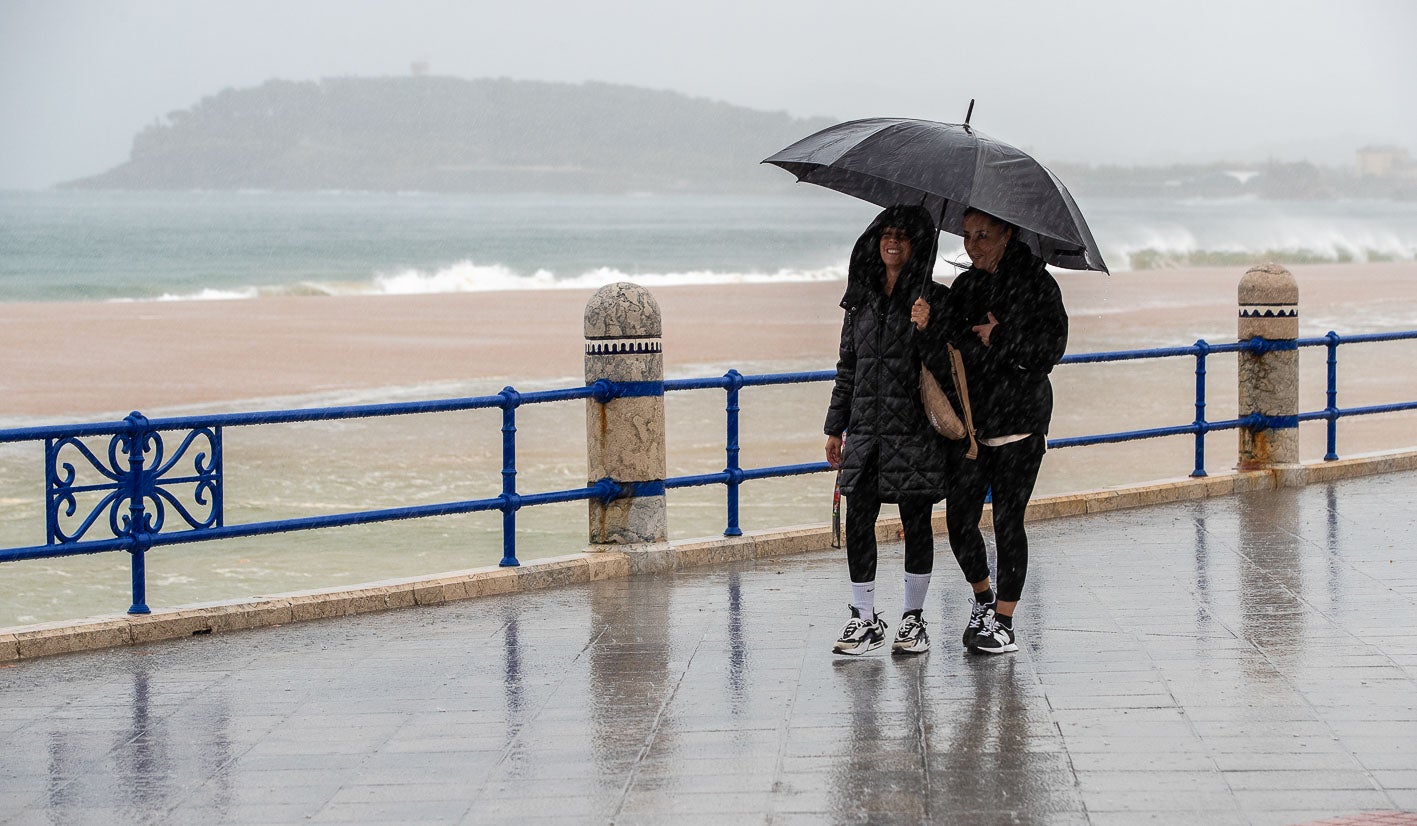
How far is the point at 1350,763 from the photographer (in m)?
5.61

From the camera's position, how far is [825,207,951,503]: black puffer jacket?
7012 mm

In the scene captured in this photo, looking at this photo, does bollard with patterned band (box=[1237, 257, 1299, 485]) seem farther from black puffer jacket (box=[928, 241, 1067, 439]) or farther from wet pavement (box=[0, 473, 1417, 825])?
black puffer jacket (box=[928, 241, 1067, 439])

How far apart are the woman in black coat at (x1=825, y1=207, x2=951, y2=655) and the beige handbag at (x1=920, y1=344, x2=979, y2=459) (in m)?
0.05

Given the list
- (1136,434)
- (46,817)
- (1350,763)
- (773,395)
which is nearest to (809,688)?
(1350,763)

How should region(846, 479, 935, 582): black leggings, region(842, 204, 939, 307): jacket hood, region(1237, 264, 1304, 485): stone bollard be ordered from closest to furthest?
region(842, 204, 939, 307): jacket hood
region(846, 479, 935, 582): black leggings
region(1237, 264, 1304, 485): stone bollard

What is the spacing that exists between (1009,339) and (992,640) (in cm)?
129

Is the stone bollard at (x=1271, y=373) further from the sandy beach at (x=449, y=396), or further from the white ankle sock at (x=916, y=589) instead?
the white ankle sock at (x=916, y=589)

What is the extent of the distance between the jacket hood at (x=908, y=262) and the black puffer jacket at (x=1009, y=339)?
0.61ft

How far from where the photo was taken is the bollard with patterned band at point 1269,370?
1325 cm

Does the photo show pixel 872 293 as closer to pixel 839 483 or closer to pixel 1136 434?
pixel 839 483

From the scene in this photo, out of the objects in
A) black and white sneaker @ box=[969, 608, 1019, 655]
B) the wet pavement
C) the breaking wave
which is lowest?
the wet pavement

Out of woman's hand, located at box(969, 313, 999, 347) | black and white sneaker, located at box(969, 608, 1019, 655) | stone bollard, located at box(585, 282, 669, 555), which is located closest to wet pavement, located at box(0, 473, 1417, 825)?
black and white sneaker, located at box(969, 608, 1019, 655)

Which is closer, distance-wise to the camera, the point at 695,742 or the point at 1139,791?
the point at 1139,791

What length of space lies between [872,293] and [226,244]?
353 ft
